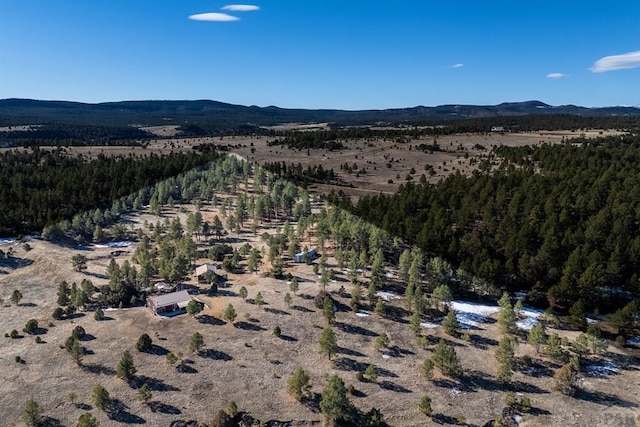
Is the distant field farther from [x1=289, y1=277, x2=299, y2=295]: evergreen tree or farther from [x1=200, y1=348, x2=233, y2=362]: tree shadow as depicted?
[x1=200, y1=348, x2=233, y2=362]: tree shadow

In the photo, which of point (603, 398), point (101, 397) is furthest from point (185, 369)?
point (603, 398)

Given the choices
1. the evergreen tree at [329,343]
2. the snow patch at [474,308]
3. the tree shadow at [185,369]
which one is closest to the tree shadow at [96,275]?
the tree shadow at [185,369]

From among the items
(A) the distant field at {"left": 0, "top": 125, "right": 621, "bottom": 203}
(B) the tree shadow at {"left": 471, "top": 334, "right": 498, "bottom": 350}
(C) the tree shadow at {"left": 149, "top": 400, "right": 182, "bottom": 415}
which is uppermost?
(A) the distant field at {"left": 0, "top": 125, "right": 621, "bottom": 203}

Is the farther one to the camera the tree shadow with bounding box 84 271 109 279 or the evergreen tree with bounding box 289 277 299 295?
the tree shadow with bounding box 84 271 109 279

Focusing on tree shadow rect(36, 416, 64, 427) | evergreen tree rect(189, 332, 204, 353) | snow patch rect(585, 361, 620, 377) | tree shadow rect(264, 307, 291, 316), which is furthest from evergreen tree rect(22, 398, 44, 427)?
snow patch rect(585, 361, 620, 377)

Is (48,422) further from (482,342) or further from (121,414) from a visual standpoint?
(482,342)

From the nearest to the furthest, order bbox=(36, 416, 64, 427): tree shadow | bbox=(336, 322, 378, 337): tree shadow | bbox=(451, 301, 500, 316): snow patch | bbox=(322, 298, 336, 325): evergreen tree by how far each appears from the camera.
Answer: bbox=(36, 416, 64, 427): tree shadow → bbox=(336, 322, 378, 337): tree shadow → bbox=(322, 298, 336, 325): evergreen tree → bbox=(451, 301, 500, 316): snow patch

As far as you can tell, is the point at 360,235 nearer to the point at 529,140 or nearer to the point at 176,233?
the point at 176,233

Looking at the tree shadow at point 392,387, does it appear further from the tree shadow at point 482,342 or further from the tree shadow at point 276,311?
the tree shadow at point 276,311
